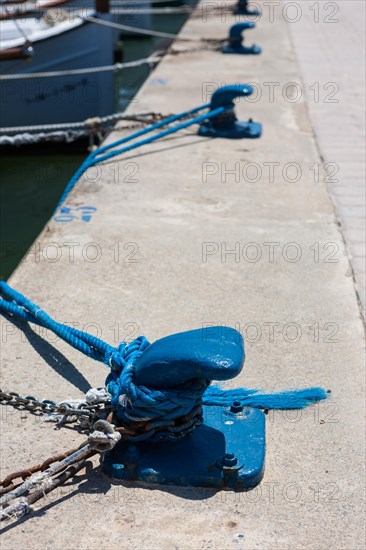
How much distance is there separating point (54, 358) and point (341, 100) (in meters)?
5.95

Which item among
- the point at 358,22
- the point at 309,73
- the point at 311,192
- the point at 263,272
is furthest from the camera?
the point at 358,22

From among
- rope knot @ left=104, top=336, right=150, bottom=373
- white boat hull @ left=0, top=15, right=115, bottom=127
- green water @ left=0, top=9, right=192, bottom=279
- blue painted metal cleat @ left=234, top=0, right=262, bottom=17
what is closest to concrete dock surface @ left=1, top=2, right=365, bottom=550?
rope knot @ left=104, top=336, right=150, bottom=373

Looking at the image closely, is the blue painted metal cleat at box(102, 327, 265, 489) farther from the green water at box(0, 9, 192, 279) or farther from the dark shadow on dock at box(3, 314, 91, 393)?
the green water at box(0, 9, 192, 279)

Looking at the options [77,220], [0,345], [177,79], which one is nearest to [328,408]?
[0,345]

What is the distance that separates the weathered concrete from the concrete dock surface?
0.13m

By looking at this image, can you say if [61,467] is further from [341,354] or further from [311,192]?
[311,192]

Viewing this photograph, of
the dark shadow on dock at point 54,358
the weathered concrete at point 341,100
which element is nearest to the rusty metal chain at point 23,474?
the dark shadow on dock at point 54,358

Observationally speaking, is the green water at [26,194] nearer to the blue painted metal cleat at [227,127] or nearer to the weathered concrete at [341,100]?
the blue painted metal cleat at [227,127]

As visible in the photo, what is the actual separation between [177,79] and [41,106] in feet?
5.47

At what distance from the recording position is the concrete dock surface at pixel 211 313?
8.29 ft

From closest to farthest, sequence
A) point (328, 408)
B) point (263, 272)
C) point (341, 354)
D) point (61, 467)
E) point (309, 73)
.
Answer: point (61, 467) < point (328, 408) < point (341, 354) < point (263, 272) < point (309, 73)

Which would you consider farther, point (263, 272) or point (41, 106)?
point (41, 106)

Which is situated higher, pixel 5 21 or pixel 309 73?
pixel 5 21

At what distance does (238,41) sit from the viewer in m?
10.5
